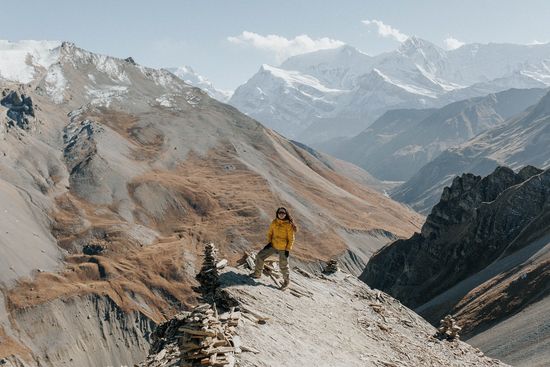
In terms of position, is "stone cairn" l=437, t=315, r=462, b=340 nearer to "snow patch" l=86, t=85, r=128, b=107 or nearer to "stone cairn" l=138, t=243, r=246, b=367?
"stone cairn" l=138, t=243, r=246, b=367

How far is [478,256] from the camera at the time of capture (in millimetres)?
63438

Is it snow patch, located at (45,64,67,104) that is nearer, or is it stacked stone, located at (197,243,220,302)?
stacked stone, located at (197,243,220,302)

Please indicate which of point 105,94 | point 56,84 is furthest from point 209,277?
point 105,94

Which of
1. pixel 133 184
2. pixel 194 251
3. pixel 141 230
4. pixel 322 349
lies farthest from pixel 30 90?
pixel 322 349

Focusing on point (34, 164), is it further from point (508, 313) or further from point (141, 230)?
point (508, 313)

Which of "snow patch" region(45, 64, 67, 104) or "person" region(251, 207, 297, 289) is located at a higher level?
"snow patch" region(45, 64, 67, 104)

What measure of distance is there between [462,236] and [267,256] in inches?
2141

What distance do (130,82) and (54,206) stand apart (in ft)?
270

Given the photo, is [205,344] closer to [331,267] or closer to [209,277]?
[209,277]

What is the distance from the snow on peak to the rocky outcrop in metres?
108

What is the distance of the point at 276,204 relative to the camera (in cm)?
10794

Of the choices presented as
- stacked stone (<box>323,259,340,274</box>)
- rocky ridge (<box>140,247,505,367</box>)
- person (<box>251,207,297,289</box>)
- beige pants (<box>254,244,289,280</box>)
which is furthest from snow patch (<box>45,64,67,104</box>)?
person (<box>251,207,297,289</box>)

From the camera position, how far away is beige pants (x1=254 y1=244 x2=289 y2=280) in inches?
744

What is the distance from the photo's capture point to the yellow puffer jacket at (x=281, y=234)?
1869 centimetres
